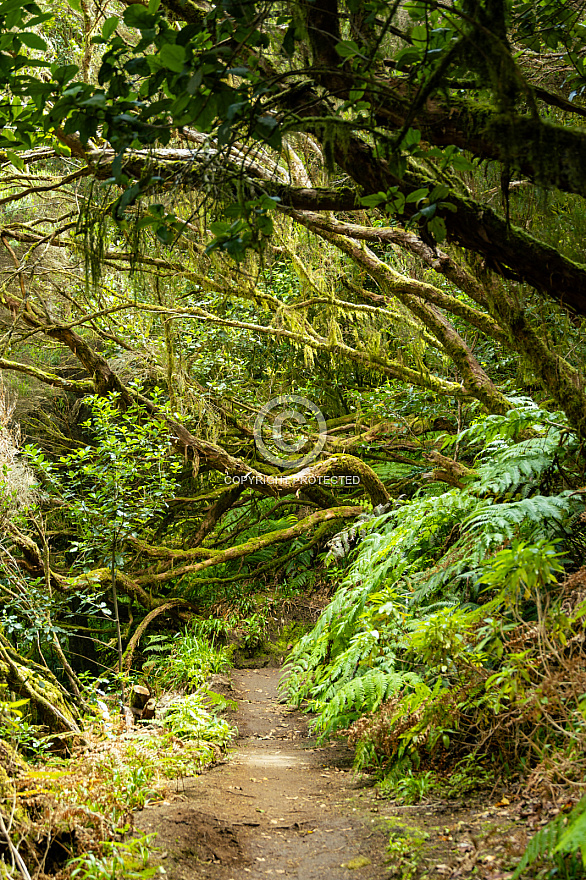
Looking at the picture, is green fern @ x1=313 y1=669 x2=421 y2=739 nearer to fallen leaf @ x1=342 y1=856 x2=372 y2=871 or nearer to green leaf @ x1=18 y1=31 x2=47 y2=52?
fallen leaf @ x1=342 y1=856 x2=372 y2=871

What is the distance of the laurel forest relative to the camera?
232cm

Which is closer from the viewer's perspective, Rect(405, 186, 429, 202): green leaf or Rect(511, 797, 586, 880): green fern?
Rect(511, 797, 586, 880): green fern

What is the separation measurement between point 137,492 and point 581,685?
4963 millimetres

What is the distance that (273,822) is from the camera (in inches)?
142

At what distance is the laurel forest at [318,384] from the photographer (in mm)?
2324

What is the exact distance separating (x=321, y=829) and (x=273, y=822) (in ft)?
1.32

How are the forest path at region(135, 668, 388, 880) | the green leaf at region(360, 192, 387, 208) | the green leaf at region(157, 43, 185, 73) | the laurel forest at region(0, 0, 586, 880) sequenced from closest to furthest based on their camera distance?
the green leaf at region(157, 43, 185, 73)
the laurel forest at region(0, 0, 586, 880)
the green leaf at region(360, 192, 387, 208)
the forest path at region(135, 668, 388, 880)

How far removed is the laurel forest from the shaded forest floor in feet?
0.54

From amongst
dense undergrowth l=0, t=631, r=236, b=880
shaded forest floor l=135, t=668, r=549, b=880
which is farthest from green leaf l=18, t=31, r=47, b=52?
shaded forest floor l=135, t=668, r=549, b=880

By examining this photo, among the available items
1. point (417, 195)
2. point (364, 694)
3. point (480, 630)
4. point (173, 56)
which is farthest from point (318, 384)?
point (173, 56)

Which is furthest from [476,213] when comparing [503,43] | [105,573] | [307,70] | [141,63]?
[105,573]

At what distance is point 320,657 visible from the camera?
238 inches

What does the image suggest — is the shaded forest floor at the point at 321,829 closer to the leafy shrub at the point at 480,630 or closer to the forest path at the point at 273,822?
the forest path at the point at 273,822

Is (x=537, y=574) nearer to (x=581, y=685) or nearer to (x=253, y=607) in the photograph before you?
(x=581, y=685)
